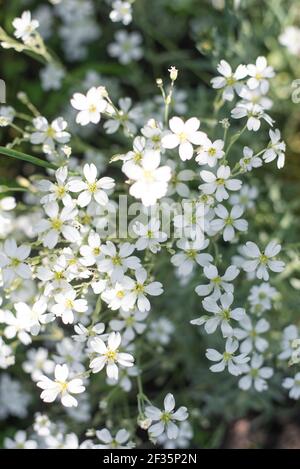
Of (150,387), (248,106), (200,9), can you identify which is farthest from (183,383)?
(200,9)

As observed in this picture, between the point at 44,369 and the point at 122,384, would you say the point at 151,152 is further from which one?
the point at 44,369

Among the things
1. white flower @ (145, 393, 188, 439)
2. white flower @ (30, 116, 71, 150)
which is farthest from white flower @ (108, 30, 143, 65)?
white flower @ (145, 393, 188, 439)

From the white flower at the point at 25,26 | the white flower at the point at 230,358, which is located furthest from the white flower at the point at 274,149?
the white flower at the point at 25,26

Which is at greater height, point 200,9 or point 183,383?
point 200,9

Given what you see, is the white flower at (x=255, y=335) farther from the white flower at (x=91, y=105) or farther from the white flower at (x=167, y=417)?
the white flower at (x=91, y=105)

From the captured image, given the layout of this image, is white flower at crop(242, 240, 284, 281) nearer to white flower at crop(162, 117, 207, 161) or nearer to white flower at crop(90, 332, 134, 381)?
white flower at crop(162, 117, 207, 161)
